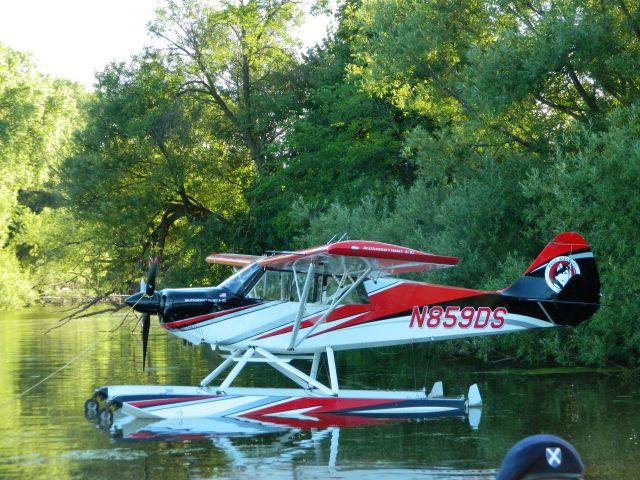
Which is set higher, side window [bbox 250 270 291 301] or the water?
side window [bbox 250 270 291 301]

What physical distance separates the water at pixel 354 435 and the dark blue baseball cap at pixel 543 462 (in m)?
6.44

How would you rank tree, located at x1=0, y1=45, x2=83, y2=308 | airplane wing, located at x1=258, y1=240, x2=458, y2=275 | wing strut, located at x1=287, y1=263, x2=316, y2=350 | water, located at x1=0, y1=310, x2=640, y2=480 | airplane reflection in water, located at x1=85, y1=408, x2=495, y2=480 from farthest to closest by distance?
tree, located at x1=0, y1=45, x2=83, y2=308 → wing strut, located at x1=287, y1=263, x2=316, y2=350 → airplane wing, located at x1=258, y1=240, x2=458, y2=275 → water, located at x1=0, y1=310, x2=640, y2=480 → airplane reflection in water, located at x1=85, y1=408, x2=495, y2=480

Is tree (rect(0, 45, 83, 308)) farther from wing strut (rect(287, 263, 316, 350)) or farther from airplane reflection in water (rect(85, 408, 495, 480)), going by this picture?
airplane reflection in water (rect(85, 408, 495, 480))

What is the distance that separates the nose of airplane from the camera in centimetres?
1206

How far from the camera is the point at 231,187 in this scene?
124 feet

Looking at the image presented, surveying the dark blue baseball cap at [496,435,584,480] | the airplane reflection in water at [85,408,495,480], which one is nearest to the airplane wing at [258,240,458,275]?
the airplane reflection in water at [85,408,495,480]

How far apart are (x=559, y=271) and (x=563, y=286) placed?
22 cm

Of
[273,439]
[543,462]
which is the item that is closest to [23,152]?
[273,439]

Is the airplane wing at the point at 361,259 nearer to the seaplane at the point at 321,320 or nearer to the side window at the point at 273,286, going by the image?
the seaplane at the point at 321,320

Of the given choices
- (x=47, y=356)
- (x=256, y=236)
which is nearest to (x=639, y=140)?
(x=47, y=356)

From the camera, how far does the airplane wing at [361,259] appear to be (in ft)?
36.1

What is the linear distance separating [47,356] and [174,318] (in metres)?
12.5

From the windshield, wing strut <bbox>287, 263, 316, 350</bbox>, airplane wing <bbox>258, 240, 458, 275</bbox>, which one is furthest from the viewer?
the windshield

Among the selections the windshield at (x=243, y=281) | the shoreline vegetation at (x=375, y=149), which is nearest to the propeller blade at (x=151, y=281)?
the windshield at (x=243, y=281)
